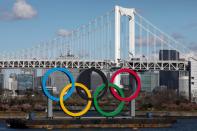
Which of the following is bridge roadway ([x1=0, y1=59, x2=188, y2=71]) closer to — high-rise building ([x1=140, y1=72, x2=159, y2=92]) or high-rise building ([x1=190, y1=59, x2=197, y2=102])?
high-rise building ([x1=190, y1=59, x2=197, y2=102])

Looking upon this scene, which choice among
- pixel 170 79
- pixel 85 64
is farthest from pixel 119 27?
pixel 170 79

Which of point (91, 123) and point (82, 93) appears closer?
point (91, 123)

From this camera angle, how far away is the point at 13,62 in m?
85.6

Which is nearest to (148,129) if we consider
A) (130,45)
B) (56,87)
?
(130,45)

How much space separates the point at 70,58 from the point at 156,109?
1171 cm

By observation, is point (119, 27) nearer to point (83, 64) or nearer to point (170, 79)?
point (83, 64)

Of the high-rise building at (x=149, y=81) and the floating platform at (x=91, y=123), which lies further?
the high-rise building at (x=149, y=81)

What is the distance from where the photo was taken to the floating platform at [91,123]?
52906mm

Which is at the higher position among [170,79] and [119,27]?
[119,27]

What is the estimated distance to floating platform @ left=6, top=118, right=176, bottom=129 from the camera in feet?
174

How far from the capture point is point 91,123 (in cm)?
5406

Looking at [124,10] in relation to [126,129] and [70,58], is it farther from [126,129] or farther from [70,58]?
[126,129]

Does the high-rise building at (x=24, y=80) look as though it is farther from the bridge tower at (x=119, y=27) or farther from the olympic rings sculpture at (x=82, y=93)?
the olympic rings sculpture at (x=82, y=93)

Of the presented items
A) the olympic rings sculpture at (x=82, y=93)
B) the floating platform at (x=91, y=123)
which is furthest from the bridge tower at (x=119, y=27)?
the floating platform at (x=91, y=123)
